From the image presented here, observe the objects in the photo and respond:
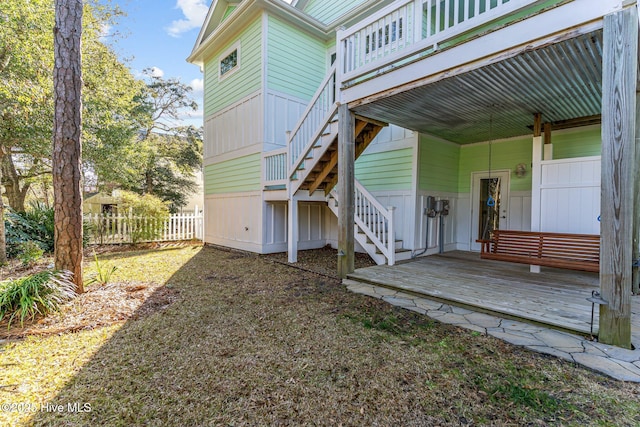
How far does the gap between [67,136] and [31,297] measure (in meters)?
1.92

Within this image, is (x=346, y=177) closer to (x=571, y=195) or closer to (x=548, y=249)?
(x=548, y=249)

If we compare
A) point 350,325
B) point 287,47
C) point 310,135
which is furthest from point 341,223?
point 287,47

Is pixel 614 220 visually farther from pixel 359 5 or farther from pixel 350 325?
pixel 359 5

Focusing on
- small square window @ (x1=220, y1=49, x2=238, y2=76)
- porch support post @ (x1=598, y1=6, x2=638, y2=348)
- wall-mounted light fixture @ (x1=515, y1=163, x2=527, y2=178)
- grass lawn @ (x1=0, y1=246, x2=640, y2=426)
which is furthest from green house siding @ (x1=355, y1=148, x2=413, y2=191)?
small square window @ (x1=220, y1=49, x2=238, y2=76)

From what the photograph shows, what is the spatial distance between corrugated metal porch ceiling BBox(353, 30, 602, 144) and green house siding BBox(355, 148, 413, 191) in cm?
78

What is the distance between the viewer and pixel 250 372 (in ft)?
7.66

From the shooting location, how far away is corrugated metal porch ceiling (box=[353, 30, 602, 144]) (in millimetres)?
3287

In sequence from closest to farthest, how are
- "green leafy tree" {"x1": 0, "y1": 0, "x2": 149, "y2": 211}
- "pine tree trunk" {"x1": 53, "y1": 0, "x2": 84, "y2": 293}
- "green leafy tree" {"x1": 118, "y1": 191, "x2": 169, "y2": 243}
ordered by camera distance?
"pine tree trunk" {"x1": 53, "y1": 0, "x2": 84, "y2": 293} < "green leafy tree" {"x1": 0, "y1": 0, "x2": 149, "y2": 211} < "green leafy tree" {"x1": 118, "y1": 191, "x2": 169, "y2": 243}

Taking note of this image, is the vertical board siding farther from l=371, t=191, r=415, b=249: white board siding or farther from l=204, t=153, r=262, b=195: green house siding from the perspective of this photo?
l=371, t=191, r=415, b=249: white board siding

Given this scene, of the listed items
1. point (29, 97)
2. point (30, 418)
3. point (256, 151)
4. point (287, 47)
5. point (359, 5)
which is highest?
point (359, 5)

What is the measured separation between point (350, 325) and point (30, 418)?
8.28ft

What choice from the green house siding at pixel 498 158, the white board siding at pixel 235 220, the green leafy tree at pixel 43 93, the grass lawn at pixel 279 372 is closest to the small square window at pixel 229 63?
the green leafy tree at pixel 43 93

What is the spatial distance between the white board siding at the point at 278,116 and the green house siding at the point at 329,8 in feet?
8.89

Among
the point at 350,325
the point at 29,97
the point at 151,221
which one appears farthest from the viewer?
the point at 151,221
